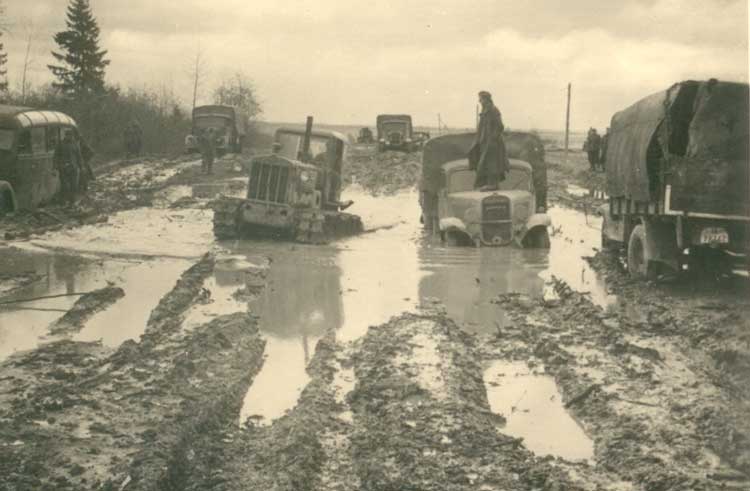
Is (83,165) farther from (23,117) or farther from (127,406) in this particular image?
(127,406)

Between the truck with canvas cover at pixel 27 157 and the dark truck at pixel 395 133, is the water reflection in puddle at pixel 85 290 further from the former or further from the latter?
the dark truck at pixel 395 133

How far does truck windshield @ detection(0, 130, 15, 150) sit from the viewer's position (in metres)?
19.4

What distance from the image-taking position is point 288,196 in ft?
58.1

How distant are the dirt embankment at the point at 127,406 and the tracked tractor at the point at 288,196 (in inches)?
311

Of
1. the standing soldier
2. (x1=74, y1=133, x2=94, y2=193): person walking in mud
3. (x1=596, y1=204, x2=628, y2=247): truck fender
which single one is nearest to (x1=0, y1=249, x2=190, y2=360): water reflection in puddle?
(x1=596, y1=204, x2=628, y2=247): truck fender

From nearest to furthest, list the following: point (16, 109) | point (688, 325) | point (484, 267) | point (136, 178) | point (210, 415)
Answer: point (210, 415) → point (688, 325) → point (484, 267) → point (16, 109) → point (136, 178)

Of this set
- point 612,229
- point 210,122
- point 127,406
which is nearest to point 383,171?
point 210,122

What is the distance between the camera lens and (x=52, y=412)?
21.0 ft

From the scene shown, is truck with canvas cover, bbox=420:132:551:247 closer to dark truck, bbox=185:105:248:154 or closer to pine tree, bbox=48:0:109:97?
dark truck, bbox=185:105:248:154

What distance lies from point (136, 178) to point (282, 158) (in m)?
16.2

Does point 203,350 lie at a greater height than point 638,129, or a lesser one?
lesser

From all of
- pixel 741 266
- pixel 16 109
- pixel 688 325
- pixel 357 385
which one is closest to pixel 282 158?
pixel 16 109

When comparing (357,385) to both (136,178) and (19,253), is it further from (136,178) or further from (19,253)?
(136,178)

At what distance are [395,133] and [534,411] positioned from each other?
141ft
